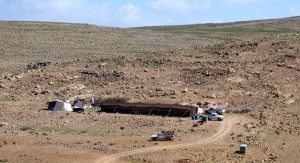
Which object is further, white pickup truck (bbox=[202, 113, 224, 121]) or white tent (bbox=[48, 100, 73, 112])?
white tent (bbox=[48, 100, 73, 112])

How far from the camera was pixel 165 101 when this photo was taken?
47750mm

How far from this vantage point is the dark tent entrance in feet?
146

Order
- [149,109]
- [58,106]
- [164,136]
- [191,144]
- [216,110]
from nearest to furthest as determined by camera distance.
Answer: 1. [191,144]
2. [164,136]
3. [216,110]
4. [149,109]
5. [58,106]

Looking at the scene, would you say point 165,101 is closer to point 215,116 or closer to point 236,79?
point 215,116

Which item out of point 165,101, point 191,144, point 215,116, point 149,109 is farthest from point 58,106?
point 191,144

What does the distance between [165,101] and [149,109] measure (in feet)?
7.92

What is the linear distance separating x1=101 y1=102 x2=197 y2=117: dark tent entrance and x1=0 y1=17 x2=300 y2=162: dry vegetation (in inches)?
62.1

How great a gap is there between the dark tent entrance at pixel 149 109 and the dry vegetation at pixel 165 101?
1.58m

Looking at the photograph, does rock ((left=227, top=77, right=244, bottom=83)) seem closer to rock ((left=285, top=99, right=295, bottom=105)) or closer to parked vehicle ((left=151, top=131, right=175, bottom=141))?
rock ((left=285, top=99, right=295, bottom=105))

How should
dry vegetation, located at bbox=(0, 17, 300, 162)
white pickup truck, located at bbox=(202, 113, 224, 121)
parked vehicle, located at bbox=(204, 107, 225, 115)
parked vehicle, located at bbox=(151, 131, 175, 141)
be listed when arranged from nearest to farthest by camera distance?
dry vegetation, located at bbox=(0, 17, 300, 162) → parked vehicle, located at bbox=(151, 131, 175, 141) → white pickup truck, located at bbox=(202, 113, 224, 121) → parked vehicle, located at bbox=(204, 107, 225, 115)

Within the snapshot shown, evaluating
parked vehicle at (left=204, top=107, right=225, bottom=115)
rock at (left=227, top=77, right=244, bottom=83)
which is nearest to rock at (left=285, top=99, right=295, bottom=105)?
parked vehicle at (left=204, top=107, right=225, bottom=115)

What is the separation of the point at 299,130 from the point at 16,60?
4995 cm

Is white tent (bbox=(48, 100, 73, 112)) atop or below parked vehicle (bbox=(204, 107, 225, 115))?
atop

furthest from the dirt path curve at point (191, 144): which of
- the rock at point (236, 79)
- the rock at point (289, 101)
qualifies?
the rock at point (236, 79)
